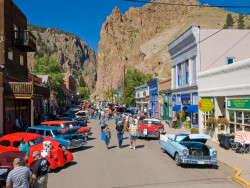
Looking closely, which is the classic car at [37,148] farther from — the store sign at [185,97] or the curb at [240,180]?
the store sign at [185,97]

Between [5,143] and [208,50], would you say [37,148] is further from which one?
[208,50]

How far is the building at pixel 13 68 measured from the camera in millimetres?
19531

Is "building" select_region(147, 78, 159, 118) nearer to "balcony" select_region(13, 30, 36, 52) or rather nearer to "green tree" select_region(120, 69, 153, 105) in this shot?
"green tree" select_region(120, 69, 153, 105)

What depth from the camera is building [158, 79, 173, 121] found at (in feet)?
101

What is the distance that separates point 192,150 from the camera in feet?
34.5

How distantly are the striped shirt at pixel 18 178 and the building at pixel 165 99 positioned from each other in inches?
1023

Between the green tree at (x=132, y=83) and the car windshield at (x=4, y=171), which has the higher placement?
the green tree at (x=132, y=83)

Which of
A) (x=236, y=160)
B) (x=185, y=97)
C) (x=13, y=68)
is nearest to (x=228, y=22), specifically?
(x=185, y=97)

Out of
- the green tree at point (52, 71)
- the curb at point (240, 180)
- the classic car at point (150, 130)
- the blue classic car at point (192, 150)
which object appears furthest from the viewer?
the green tree at point (52, 71)

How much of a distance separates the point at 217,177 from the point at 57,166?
6.14m

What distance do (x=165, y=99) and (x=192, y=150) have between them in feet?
72.4

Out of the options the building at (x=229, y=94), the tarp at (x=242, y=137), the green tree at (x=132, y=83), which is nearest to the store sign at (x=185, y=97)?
the building at (x=229, y=94)

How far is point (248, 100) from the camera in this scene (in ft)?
42.4

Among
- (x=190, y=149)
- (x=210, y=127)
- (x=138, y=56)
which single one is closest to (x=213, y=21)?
(x=138, y=56)
